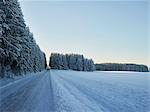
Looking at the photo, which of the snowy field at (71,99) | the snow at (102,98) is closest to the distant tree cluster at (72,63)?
the snow at (102,98)

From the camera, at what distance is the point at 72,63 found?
152 meters

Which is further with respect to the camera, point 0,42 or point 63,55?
point 63,55

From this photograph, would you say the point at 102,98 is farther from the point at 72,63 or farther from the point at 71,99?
the point at 72,63

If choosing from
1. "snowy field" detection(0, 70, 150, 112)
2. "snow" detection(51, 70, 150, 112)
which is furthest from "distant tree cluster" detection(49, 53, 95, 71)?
"snowy field" detection(0, 70, 150, 112)

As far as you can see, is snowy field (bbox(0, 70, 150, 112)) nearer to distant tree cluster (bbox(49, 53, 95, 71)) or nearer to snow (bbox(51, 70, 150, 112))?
snow (bbox(51, 70, 150, 112))

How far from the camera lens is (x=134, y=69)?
189375 mm

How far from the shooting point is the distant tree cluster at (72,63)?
150375 millimetres

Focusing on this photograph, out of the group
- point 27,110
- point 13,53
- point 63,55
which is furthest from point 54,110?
point 63,55

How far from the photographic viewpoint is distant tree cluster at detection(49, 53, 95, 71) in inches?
5920

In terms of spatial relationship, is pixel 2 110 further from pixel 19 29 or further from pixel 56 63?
pixel 56 63

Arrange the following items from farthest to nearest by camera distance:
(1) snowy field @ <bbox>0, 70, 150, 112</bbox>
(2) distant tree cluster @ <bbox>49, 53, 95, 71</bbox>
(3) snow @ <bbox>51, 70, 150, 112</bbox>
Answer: (2) distant tree cluster @ <bbox>49, 53, 95, 71</bbox> → (3) snow @ <bbox>51, 70, 150, 112</bbox> → (1) snowy field @ <bbox>0, 70, 150, 112</bbox>

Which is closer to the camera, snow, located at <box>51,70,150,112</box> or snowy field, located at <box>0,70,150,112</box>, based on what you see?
snowy field, located at <box>0,70,150,112</box>

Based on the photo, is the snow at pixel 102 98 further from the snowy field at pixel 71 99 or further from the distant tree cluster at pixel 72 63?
the distant tree cluster at pixel 72 63

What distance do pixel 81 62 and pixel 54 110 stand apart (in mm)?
141793
